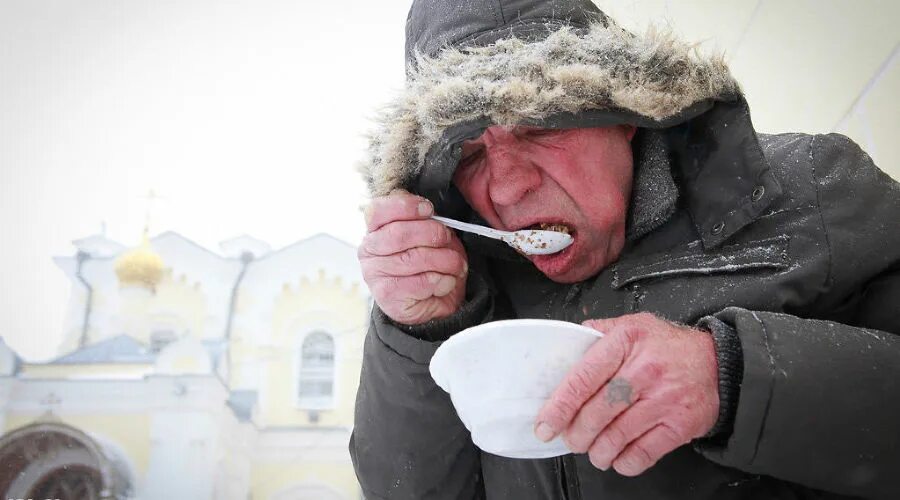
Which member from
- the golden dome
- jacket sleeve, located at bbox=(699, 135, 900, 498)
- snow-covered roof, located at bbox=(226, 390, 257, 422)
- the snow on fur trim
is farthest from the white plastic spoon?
the golden dome

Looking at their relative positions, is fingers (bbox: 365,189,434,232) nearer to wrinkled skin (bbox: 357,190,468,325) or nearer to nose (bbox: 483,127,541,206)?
wrinkled skin (bbox: 357,190,468,325)

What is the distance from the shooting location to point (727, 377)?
51 cm

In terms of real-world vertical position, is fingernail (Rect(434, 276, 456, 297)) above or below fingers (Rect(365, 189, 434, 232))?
below

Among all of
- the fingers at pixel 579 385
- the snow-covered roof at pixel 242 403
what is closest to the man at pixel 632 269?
the fingers at pixel 579 385

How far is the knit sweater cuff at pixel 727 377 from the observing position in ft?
1.68

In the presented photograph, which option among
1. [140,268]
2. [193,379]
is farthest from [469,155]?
[140,268]

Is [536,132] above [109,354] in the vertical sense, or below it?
above

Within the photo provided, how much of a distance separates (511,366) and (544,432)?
0.06 metres

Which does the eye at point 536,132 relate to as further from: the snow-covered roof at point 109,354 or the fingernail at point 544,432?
the snow-covered roof at point 109,354

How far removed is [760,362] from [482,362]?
255 millimetres

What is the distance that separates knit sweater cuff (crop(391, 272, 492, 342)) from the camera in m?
0.79

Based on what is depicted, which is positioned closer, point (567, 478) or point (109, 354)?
point (567, 478)

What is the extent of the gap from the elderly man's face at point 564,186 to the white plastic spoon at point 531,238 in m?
0.02

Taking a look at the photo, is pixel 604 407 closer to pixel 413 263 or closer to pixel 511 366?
pixel 511 366
